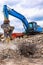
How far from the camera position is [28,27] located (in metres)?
29.4

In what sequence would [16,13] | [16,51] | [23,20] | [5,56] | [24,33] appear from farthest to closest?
[24,33]
[23,20]
[16,13]
[16,51]
[5,56]

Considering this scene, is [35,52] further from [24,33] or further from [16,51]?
[24,33]

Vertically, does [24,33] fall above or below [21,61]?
below

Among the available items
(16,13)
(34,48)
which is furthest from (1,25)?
(16,13)

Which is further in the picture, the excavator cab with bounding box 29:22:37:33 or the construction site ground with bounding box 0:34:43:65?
the excavator cab with bounding box 29:22:37:33

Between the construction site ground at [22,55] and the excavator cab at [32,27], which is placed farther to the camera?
the excavator cab at [32,27]

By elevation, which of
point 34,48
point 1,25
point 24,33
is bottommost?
point 24,33

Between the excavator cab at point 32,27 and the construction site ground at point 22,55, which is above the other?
the construction site ground at point 22,55

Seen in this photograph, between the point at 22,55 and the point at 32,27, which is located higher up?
the point at 22,55

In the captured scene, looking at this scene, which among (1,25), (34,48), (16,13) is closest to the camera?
(34,48)

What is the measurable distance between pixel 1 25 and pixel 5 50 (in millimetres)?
3362

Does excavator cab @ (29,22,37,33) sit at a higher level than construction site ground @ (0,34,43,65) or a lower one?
lower

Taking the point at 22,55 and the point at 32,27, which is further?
the point at 32,27

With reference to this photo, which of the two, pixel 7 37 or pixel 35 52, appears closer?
pixel 35 52
